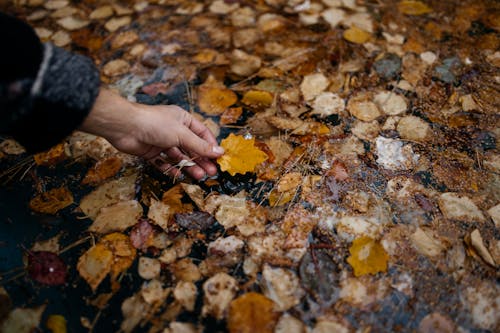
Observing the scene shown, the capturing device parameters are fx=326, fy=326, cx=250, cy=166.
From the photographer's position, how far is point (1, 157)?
3.85 ft

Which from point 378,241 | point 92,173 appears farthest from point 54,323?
point 378,241

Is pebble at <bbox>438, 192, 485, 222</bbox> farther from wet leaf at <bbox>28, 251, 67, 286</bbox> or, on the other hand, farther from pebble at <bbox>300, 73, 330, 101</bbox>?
wet leaf at <bbox>28, 251, 67, 286</bbox>

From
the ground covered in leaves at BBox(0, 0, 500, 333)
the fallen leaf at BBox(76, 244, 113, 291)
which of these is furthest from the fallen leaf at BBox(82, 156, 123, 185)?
the fallen leaf at BBox(76, 244, 113, 291)

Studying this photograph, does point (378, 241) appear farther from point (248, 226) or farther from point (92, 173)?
point (92, 173)

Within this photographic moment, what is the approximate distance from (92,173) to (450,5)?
1742 mm

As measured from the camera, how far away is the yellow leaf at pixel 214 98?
126 cm

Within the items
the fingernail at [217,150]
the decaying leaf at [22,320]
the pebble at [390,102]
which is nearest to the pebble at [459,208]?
the pebble at [390,102]

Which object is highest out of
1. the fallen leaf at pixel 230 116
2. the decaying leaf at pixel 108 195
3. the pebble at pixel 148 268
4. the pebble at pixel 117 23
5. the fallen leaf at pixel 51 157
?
the pebble at pixel 117 23

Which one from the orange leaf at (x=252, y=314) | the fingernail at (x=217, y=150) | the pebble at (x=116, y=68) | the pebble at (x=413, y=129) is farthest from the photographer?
the pebble at (x=116, y=68)

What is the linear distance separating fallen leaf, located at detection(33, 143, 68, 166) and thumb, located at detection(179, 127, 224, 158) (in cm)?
48

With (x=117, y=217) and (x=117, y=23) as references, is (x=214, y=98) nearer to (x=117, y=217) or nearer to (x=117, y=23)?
(x=117, y=217)

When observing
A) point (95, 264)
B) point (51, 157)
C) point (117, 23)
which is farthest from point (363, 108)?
point (117, 23)

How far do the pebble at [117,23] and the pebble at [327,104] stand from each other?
1.08m

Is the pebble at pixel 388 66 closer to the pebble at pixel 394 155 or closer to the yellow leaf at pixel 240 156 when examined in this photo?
the pebble at pixel 394 155
